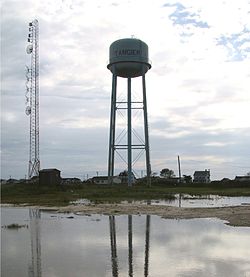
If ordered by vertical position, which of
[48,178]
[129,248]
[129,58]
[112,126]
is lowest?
[129,248]

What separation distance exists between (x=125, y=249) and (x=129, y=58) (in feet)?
176

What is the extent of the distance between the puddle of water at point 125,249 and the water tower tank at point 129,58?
45415 millimetres

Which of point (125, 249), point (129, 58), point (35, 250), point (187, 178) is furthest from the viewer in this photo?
point (187, 178)

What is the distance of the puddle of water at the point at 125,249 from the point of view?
12.4 meters

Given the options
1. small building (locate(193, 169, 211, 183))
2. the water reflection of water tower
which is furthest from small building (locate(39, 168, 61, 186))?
small building (locate(193, 169, 211, 183))

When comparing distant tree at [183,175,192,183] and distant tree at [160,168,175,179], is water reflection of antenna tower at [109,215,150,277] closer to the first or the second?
distant tree at [183,175,192,183]

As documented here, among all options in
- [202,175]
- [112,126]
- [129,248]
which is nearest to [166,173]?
[202,175]

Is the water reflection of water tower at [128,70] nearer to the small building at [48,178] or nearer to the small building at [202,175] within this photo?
the small building at [48,178]

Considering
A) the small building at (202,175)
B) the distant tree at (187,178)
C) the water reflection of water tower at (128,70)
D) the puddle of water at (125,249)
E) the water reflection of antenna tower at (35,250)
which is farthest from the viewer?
the small building at (202,175)

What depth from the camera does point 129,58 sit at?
220 ft

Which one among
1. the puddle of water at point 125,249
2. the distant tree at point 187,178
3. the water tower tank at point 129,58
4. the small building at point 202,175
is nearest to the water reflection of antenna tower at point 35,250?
the puddle of water at point 125,249

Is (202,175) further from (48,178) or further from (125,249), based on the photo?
(125,249)

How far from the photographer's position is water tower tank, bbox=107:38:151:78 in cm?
6725

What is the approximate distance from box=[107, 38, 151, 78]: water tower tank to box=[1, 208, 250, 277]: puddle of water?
45.4 m
